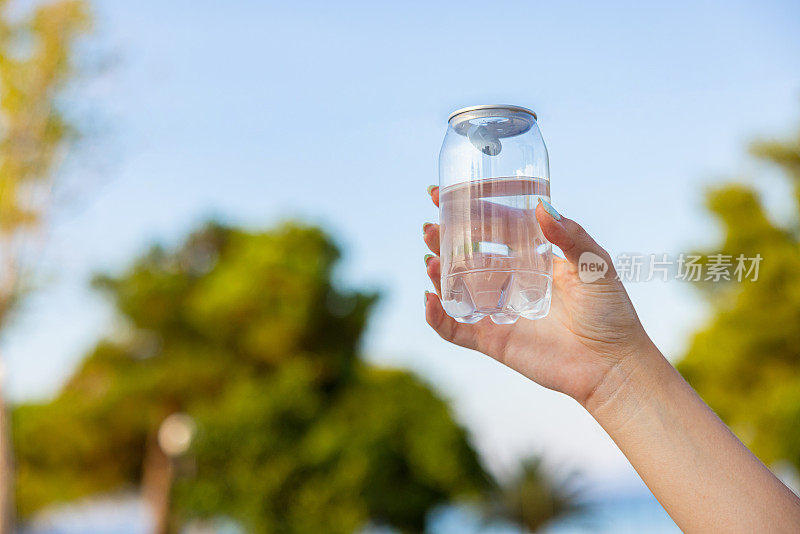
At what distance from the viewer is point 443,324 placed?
5.98ft

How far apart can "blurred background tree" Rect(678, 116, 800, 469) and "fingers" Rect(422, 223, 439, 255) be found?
1307 centimetres

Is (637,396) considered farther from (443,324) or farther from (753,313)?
(753,313)

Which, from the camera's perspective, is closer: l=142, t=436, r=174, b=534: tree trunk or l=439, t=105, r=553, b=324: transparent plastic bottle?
l=439, t=105, r=553, b=324: transparent plastic bottle

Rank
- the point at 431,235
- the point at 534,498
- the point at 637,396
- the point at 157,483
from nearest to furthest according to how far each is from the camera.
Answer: the point at 637,396 → the point at 431,235 → the point at 157,483 → the point at 534,498

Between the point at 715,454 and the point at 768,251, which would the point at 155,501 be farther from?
the point at 715,454

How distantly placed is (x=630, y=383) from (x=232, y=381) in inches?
629

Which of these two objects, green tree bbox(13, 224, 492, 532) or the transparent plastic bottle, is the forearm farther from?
green tree bbox(13, 224, 492, 532)

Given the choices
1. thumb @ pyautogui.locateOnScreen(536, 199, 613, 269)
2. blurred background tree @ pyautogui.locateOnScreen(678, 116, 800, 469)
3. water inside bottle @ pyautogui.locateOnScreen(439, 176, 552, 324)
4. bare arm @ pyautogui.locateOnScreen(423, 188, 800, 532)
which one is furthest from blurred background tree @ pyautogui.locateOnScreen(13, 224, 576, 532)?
thumb @ pyautogui.locateOnScreen(536, 199, 613, 269)

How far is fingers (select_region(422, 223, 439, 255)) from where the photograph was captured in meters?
1.86

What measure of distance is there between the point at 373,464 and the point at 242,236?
633cm

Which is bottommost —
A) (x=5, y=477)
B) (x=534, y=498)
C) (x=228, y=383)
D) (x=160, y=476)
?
(x=534, y=498)

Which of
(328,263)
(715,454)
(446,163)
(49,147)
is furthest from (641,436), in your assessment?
(328,263)

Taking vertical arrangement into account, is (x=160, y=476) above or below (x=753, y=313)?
below

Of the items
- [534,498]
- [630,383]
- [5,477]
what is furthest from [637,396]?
[534,498]
